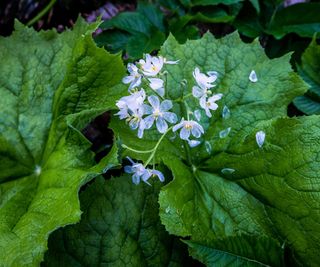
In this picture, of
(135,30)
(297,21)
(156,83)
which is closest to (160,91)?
(156,83)

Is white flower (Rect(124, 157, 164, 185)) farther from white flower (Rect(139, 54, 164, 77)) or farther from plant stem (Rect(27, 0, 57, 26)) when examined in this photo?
plant stem (Rect(27, 0, 57, 26))

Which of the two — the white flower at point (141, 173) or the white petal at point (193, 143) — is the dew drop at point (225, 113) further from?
the white flower at point (141, 173)

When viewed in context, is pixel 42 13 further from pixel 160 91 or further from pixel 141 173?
pixel 141 173

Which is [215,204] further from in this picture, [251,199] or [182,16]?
[182,16]

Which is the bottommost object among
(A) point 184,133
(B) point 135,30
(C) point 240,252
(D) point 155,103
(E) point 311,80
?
(E) point 311,80

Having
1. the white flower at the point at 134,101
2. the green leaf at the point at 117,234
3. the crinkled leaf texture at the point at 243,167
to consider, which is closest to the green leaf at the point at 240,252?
the crinkled leaf texture at the point at 243,167

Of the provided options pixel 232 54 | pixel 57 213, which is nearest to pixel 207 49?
pixel 232 54
